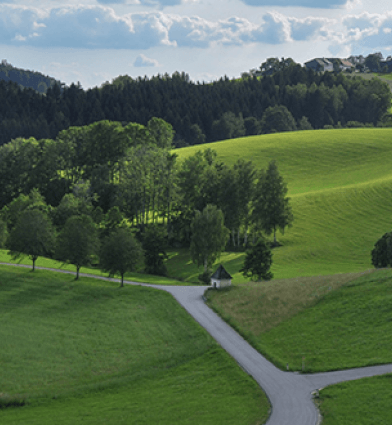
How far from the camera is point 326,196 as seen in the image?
361 ft

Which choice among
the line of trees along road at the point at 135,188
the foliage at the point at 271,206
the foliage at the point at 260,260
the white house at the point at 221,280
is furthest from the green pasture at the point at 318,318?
the foliage at the point at 271,206

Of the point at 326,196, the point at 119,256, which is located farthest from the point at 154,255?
the point at 326,196

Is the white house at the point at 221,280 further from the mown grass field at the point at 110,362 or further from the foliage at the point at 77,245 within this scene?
the foliage at the point at 77,245

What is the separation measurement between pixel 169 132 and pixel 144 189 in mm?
28054

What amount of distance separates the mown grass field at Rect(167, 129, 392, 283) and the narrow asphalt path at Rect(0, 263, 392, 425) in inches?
1152

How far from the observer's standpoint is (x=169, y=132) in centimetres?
12825

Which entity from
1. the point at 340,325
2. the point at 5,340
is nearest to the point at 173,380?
the point at 340,325

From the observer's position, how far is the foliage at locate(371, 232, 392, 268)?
219 feet

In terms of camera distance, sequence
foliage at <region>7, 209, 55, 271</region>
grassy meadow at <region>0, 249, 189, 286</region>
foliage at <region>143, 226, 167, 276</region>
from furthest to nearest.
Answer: foliage at <region>143, 226, 167, 276</region>, grassy meadow at <region>0, 249, 189, 286</region>, foliage at <region>7, 209, 55, 271</region>

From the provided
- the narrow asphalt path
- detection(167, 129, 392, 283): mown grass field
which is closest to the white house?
detection(167, 129, 392, 283): mown grass field

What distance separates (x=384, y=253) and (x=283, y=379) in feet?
119

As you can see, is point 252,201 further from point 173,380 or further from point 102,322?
point 173,380

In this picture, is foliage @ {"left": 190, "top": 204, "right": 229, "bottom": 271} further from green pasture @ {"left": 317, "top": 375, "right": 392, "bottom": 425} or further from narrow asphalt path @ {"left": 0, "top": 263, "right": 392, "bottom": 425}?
green pasture @ {"left": 317, "top": 375, "right": 392, "bottom": 425}

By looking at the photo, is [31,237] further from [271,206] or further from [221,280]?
[271,206]
